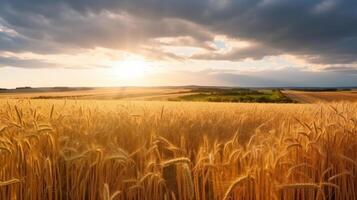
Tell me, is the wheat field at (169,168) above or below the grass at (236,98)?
above

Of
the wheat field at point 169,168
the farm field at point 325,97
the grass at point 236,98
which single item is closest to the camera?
the wheat field at point 169,168

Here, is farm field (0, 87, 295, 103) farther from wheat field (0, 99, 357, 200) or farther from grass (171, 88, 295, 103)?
wheat field (0, 99, 357, 200)

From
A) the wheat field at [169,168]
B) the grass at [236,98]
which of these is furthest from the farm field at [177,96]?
the wheat field at [169,168]

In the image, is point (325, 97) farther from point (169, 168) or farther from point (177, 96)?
point (169, 168)

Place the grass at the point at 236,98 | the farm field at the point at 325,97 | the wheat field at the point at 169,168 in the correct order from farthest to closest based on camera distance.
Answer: the grass at the point at 236,98 < the farm field at the point at 325,97 < the wheat field at the point at 169,168

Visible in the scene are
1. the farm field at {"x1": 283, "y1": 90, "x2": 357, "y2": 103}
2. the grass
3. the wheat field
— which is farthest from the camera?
the grass

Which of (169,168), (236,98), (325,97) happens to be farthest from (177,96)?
(169,168)

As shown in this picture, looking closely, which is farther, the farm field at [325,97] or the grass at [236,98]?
the grass at [236,98]

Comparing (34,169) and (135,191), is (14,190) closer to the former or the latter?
(34,169)

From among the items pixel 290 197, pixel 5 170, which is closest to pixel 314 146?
pixel 290 197

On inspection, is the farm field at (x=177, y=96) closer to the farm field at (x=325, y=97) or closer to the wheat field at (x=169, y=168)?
the farm field at (x=325, y=97)

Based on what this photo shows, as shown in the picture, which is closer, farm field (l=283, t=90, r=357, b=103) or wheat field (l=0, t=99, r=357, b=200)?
wheat field (l=0, t=99, r=357, b=200)

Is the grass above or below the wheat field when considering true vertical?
below

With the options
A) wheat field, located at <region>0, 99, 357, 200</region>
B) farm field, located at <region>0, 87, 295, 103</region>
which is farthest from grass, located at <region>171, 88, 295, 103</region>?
wheat field, located at <region>0, 99, 357, 200</region>
